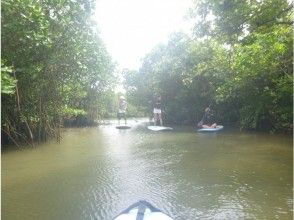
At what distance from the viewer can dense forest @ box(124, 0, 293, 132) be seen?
36.6 ft

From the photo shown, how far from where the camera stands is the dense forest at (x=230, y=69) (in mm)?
11148

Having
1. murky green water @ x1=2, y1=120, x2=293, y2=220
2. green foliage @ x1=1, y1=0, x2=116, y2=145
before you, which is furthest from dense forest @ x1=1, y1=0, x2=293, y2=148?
murky green water @ x1=2, y1=120, x2=293, y2=220

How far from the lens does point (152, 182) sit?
23.9 ft

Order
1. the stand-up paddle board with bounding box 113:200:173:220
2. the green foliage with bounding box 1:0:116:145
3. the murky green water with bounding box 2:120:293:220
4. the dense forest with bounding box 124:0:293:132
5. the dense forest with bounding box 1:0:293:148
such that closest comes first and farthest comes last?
the stand-up paddle board with bounding box 113:200:173:220, the murky green water with bounding box 2:120:293:220, the green foliage with bounding box 1:0:116:145, the dense forest with bounding box 1:0:293:148, the dense forest with bounding box 124:0:293:132

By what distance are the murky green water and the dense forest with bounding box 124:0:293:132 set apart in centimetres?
321

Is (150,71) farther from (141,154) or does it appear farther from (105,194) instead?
(105,194)

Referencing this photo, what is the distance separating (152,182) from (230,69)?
13096 millimetres

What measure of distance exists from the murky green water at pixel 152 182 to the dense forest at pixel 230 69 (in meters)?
3.21

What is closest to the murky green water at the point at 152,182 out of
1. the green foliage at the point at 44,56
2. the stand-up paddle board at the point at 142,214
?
the stand-up paddle board at the point at 142,214

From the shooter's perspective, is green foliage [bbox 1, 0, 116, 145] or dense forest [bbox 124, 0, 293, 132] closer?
green foliage [bbox 1, 0, 116, 145]

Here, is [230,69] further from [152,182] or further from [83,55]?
[152,182]

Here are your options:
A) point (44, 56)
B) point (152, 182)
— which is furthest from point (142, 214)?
point (44, 56)

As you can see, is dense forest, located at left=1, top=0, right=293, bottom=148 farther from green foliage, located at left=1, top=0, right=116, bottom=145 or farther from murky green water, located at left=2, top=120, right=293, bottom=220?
murky green water, located at left=2, top=120, right=293, bottom=220

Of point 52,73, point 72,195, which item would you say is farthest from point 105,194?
point 52,73
